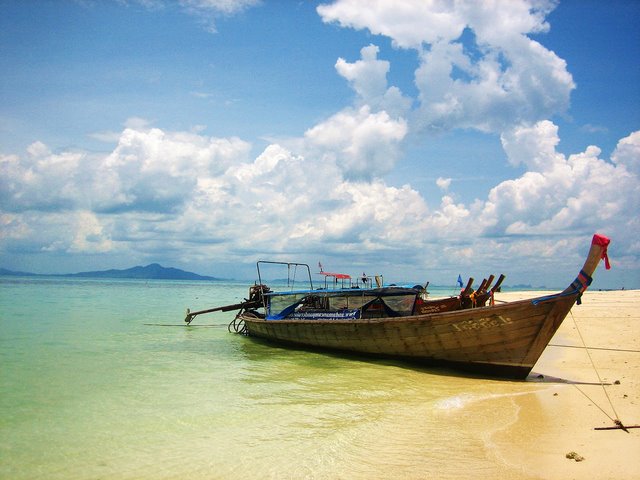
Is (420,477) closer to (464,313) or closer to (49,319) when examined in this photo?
(464,313)

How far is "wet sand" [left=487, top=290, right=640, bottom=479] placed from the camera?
5770mm

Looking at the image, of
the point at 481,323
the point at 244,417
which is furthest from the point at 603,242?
the point at 244,417

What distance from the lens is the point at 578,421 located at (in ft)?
25.5

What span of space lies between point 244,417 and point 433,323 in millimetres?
6240

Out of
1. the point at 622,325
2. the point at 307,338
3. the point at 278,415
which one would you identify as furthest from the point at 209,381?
the point at 622,325

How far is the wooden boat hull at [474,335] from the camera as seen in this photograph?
1128cm

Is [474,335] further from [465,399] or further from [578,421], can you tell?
[578,421]

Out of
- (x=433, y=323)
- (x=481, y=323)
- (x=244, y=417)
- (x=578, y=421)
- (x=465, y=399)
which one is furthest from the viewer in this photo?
(x=433, y=323)

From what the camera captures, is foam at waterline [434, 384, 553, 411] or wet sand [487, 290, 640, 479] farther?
foam at waterline [434, 384, 553, 411]

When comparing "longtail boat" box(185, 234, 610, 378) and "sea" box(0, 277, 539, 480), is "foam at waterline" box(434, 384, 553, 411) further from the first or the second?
"longtail boat" box(185, 234, 610, 378)

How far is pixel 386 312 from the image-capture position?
51.8 feet

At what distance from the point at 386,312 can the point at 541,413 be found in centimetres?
758

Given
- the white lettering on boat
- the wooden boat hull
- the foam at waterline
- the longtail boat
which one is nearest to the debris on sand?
the foam at waterline

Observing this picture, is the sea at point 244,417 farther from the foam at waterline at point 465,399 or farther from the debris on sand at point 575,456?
the debris on sand at point 575,456
